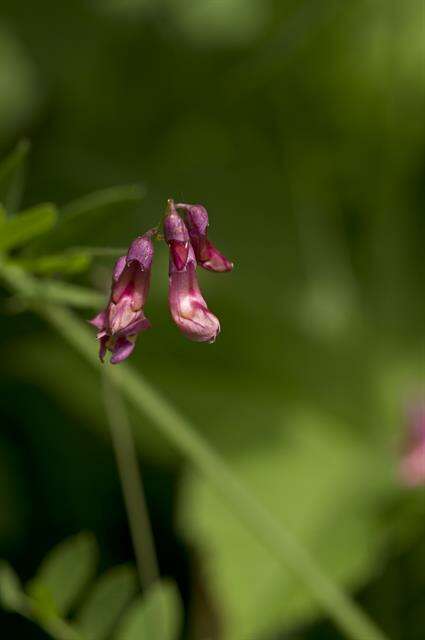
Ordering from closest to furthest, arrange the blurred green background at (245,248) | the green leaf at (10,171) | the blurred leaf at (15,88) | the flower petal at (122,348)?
the flower petal at (122,348) → the green leaf at (10,171) → the blurred green background at (245,248) → the blurred leaf at (15,88)

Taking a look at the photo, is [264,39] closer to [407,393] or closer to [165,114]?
[165,114]

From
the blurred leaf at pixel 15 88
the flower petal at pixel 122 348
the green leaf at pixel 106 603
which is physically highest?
the flower petal at pixel 122 348

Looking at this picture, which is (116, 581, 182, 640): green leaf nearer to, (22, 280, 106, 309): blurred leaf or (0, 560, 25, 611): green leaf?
(0, 560, 25, 611): green leaf

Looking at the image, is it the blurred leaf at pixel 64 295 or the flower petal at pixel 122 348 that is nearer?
the flower petal at pixel 122 348

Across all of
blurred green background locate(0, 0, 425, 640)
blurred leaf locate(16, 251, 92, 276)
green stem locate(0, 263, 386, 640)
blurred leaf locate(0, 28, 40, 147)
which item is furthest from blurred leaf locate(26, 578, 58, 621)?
blurred leaf locate(0, 28, 40, 147)

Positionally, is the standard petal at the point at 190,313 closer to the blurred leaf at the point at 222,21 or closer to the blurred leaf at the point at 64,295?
the blurred leaf at the point at 64,295

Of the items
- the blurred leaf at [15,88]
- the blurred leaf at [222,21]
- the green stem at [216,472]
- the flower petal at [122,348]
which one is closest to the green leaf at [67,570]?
the green stem at [216,472]

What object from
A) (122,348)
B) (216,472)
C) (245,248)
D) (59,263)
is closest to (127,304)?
(122,348)
